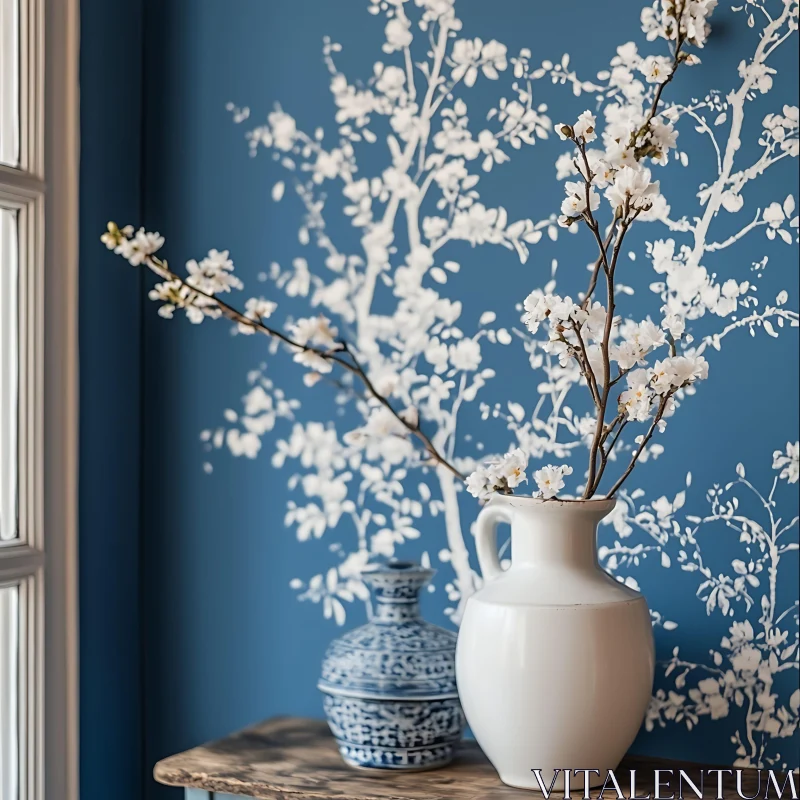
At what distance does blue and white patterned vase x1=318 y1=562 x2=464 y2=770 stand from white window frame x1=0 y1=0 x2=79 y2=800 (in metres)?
0.41

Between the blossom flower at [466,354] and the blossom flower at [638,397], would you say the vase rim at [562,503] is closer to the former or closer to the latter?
the blossom flower at [638,397]

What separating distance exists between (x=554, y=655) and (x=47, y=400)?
80 cm

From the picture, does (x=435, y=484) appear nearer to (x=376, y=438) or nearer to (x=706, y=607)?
(x=376, y=438)

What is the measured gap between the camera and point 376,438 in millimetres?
1632

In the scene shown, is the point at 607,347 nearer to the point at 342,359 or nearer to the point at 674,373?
the point at 674,373

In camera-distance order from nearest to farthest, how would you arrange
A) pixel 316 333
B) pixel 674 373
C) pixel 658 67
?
pixel 674 373 → pixel 658 67 → pixel 316 333

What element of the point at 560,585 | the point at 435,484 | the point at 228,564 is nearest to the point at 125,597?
the point at 228,564

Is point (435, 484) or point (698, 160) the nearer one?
point (698, 160)

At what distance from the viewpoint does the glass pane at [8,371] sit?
1.53 metres

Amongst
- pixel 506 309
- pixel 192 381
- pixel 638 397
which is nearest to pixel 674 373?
pixel 638 397

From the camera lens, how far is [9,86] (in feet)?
5.06

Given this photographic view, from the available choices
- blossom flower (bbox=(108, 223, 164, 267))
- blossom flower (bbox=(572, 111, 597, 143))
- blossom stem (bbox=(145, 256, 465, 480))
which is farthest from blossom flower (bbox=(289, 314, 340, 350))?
blossom flower (bbox=(572, 111, 597, 143))

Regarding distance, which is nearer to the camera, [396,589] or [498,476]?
[498,476]

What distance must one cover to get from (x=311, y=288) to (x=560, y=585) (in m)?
0.63
